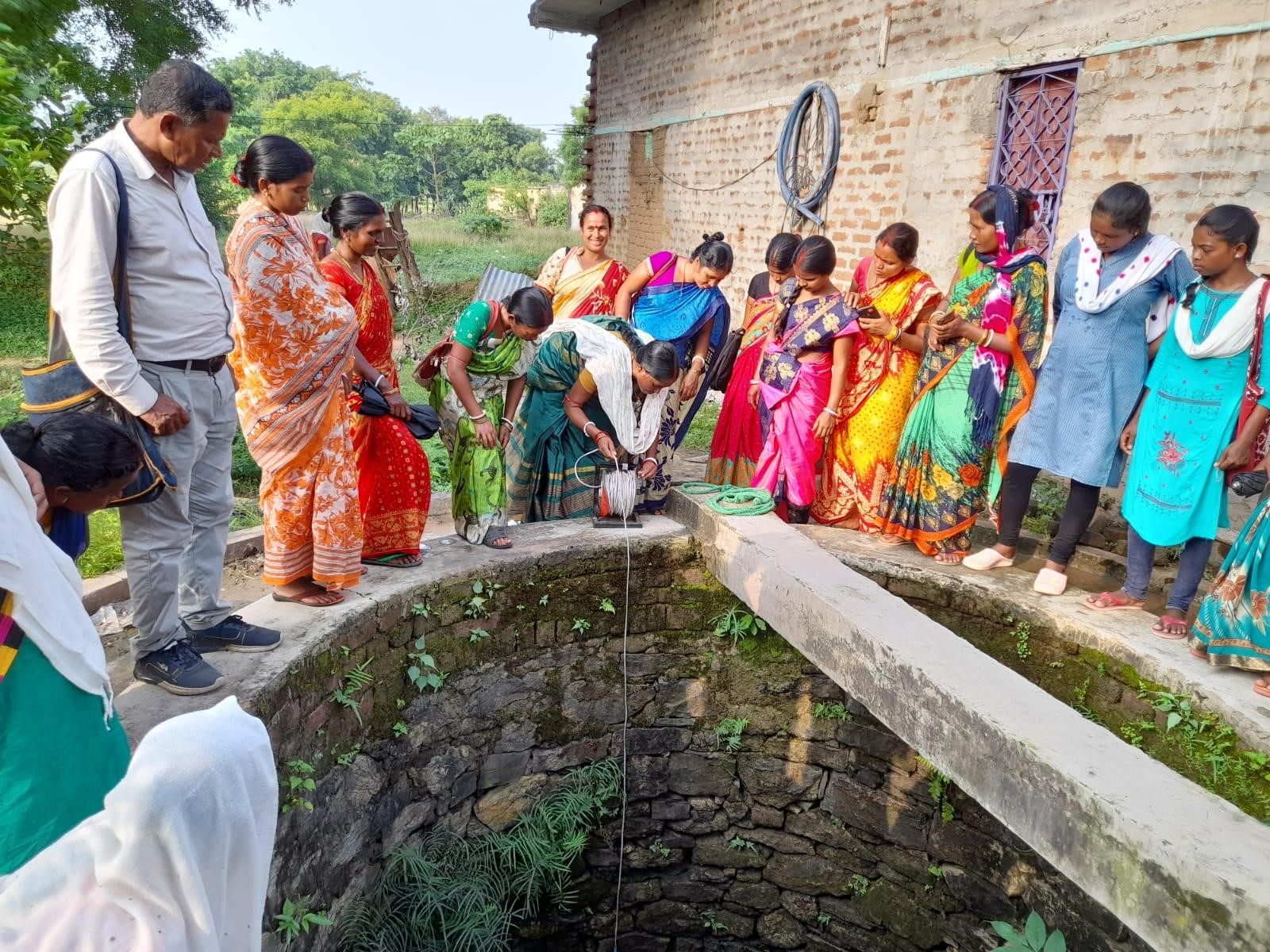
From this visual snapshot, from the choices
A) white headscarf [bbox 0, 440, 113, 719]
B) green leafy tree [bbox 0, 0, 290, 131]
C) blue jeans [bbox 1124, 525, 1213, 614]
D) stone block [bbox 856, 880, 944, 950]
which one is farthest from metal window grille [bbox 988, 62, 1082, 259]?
green leafy tree [bbox 0, 0, 290, 131]

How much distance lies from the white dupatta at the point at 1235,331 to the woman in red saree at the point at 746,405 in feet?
6.01

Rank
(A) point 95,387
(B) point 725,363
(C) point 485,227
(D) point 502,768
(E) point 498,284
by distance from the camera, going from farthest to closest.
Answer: (C) point 485,227
(B) point 725,363
(E) point 498,284
(D) point 502,768
(A) point 95,387

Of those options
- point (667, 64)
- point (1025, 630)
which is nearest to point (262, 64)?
point (667, 64)

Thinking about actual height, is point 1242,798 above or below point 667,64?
below

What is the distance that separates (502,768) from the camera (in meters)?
3.94

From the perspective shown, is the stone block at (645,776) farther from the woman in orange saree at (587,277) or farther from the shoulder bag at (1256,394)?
the shoulder bag at (1256,394)

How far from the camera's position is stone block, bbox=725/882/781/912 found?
446 cm

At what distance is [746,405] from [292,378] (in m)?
2.34

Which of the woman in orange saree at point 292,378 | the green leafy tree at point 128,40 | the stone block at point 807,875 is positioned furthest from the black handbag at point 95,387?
the green leafy tree at point 128,40

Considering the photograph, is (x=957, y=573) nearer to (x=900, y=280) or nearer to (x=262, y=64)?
(x=900, y=280)

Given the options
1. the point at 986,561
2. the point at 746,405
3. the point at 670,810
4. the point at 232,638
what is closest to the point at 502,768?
the point at 670,810

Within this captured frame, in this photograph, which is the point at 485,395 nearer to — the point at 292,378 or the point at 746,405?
the point at 292,378

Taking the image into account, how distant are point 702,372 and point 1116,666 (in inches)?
92.5

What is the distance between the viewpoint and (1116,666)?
3.16 m
